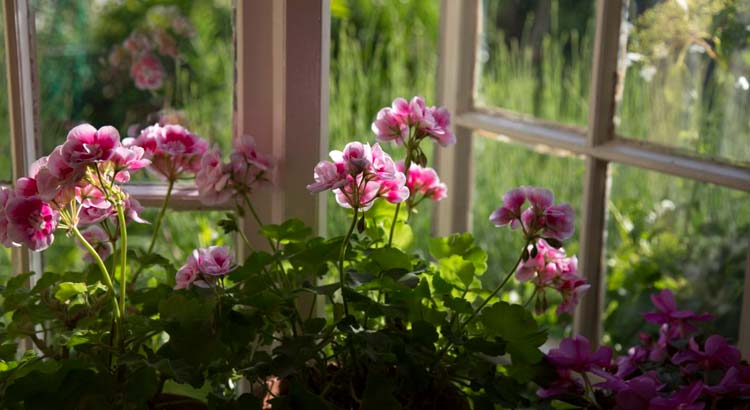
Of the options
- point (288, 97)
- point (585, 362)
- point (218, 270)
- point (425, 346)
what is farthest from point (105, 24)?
point (585, 362)

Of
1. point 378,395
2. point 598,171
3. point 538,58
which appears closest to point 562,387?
point 378,395

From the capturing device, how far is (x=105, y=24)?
170 centimetres

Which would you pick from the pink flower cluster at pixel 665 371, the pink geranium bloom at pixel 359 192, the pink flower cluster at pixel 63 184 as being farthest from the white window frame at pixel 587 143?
the pink flower cluster at pixel 63 184

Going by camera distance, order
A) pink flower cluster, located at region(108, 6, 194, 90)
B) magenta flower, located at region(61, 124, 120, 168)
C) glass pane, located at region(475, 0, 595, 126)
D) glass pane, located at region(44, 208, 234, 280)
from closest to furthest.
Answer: magenta flower, located at region(61, 124, 120, 168) → pink flower cluster, located at region(108, 6, 194, 90) → glass pane, located at region(44, 208, 234, 280) → glass pane, located at region(475, 0, 595, 126)

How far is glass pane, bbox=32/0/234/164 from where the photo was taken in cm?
168

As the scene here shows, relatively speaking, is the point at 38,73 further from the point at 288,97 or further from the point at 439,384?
the point at 439,384

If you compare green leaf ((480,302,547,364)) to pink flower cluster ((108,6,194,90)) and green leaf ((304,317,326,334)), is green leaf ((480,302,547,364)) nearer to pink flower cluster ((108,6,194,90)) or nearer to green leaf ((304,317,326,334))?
green leaf ((304,317,326,334))

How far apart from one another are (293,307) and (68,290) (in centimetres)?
31

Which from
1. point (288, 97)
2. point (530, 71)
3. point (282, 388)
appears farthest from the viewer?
point (530, 71)

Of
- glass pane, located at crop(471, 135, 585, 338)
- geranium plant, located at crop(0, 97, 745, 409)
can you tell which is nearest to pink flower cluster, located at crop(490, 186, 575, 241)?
geranium plant, located at crop(0, 97, 745, 409)

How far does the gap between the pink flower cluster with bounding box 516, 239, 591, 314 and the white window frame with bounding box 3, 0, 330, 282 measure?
377mm

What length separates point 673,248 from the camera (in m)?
1.80

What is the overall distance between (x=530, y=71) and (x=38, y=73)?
1.06 m

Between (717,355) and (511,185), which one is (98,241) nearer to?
(717,355)
